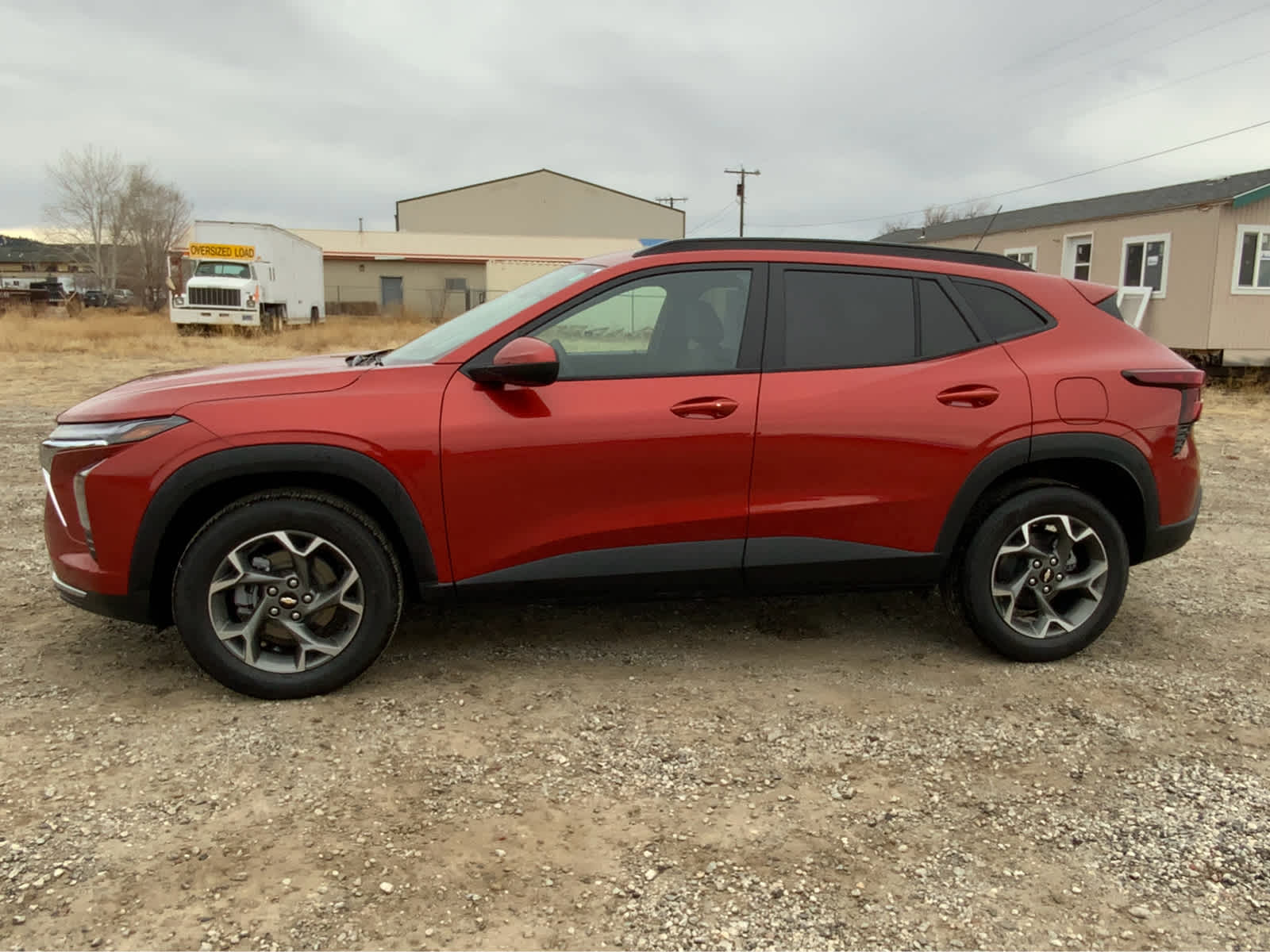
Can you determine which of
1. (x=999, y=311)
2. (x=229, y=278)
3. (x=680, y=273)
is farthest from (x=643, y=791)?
(x=229, y=278)

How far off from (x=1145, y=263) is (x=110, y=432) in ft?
60.2

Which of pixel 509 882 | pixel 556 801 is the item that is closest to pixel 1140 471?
pixel 556 801

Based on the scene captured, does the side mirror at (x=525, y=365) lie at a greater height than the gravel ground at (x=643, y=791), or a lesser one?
greater

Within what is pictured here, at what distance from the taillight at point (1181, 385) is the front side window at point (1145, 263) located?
14.8m

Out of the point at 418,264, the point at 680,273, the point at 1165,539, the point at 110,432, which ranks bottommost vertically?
the point at 1165,539

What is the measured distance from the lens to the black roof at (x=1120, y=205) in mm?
15820

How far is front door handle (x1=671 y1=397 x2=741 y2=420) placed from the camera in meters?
3.44

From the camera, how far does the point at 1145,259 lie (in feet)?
56.2

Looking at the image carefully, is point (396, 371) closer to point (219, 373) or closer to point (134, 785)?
point (219, 373)

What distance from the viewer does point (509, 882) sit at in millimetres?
2389

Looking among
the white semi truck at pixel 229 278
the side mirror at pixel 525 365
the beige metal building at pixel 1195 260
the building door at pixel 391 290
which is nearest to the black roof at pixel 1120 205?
the beige metal building at pixel 1195 260

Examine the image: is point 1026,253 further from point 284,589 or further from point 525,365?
point 284,589

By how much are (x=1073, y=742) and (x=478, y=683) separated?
2183 millimetres

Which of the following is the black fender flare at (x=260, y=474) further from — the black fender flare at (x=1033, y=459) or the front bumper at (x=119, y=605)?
the black fender flare at (x=1033, y=459)
